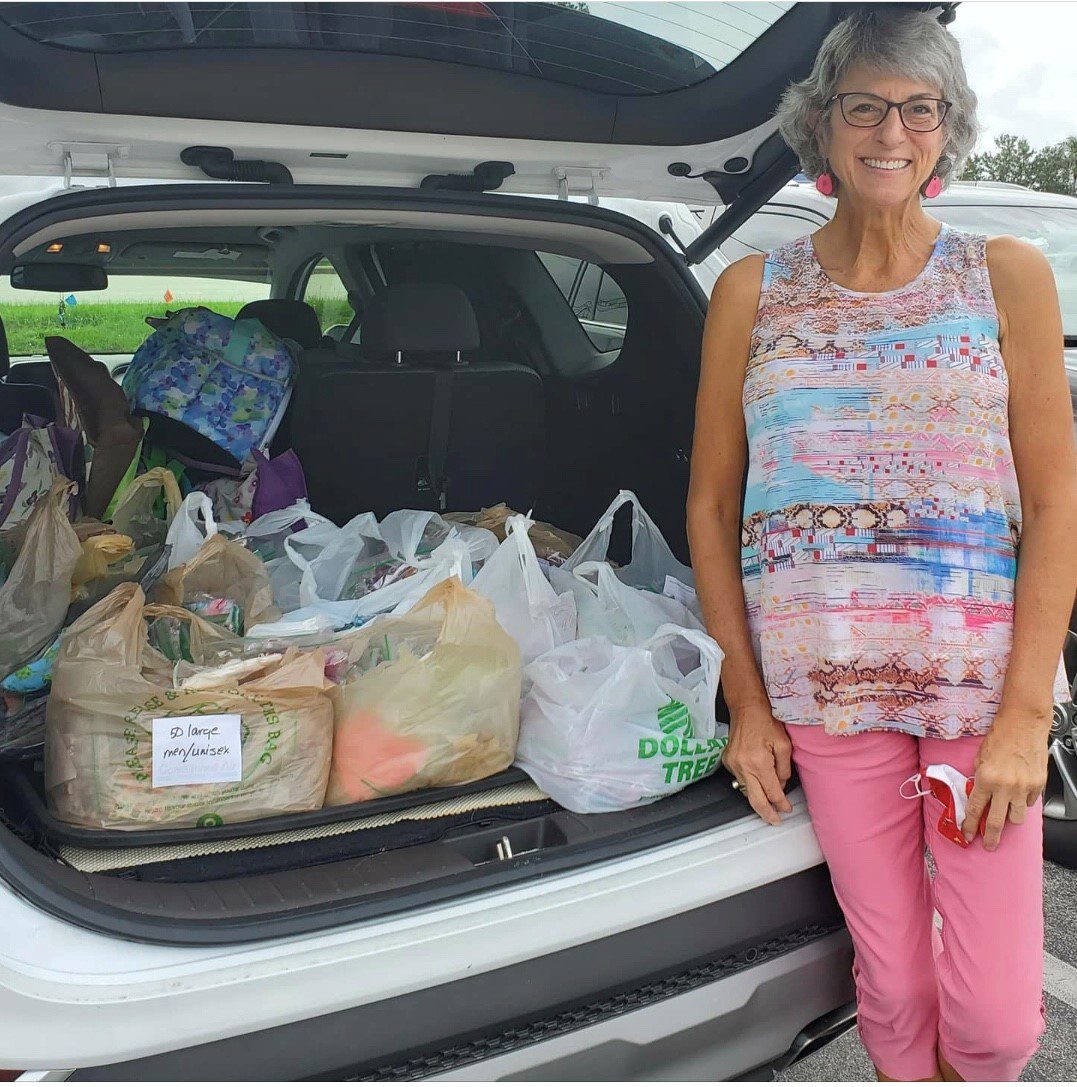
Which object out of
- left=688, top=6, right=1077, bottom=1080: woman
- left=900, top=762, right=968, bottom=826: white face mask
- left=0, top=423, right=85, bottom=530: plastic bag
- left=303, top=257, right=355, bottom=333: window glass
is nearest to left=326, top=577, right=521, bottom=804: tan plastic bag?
left=688, top=6, right=1077, bottom=1080: woman

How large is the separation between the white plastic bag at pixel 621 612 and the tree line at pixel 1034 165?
17.3 metres

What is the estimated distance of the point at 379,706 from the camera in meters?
1.61

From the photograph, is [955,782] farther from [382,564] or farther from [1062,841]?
[1062,841]

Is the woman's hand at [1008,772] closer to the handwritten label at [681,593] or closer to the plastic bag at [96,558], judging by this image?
the handwritten label at [681,593]

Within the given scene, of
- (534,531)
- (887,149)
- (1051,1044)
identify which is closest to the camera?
(887,149)

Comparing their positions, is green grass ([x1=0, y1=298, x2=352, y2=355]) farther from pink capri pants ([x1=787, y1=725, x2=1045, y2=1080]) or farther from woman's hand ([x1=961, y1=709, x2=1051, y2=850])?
woman's hand ([x1=961, y1=709, x2=1051, y2=850])

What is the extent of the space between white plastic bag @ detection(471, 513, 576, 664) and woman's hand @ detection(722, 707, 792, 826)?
0.36m

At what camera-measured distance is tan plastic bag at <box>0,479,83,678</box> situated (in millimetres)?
1733

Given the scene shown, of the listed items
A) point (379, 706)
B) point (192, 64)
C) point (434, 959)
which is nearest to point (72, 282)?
point (192, 64)

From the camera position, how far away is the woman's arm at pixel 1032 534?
Result: 148 centimetres

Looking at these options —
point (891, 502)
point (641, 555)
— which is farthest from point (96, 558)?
point (891, 502)

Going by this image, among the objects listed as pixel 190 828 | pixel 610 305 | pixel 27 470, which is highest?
pixel 610 305

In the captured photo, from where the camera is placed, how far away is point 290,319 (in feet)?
10.8

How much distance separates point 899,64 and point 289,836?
1.44 m
